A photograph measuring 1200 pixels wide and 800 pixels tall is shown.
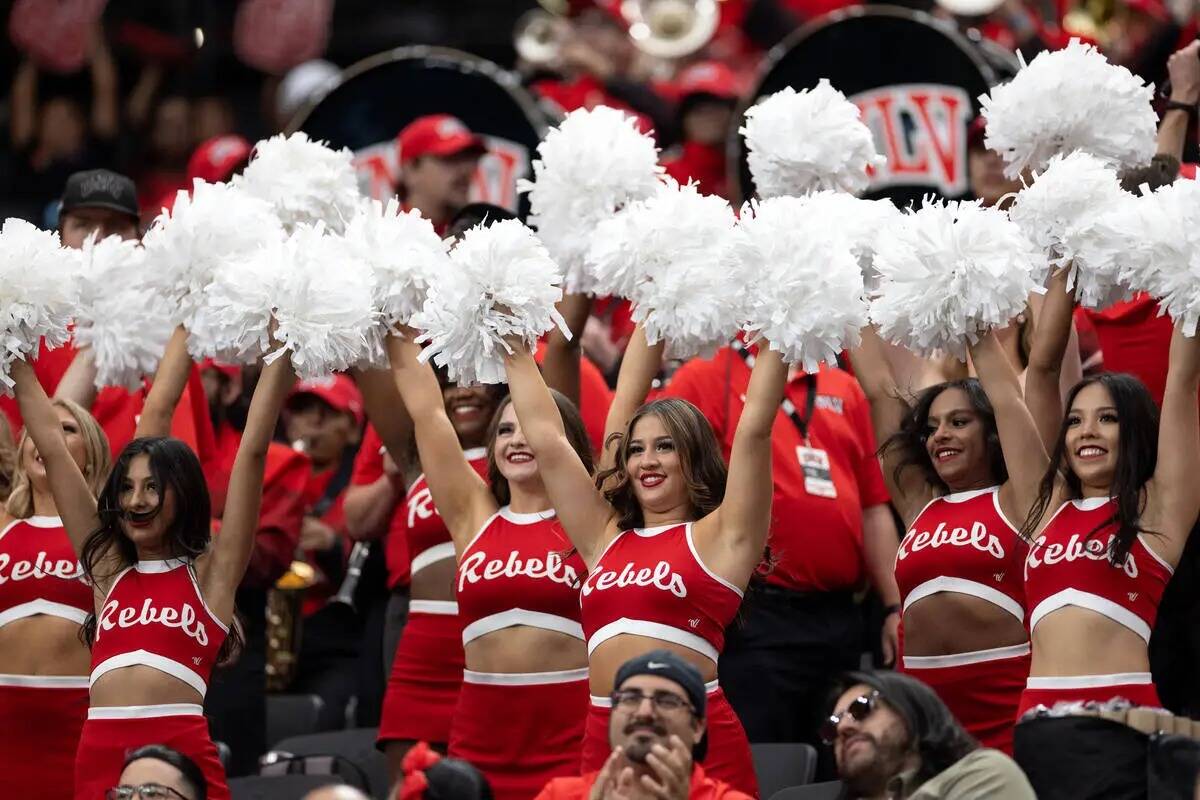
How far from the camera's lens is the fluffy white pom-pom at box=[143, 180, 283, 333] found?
5750mm

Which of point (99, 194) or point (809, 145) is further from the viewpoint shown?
point (99, 194)

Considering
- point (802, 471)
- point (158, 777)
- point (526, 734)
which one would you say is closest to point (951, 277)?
point (802, 471)

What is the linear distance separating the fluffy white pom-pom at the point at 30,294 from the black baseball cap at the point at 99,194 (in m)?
1.03

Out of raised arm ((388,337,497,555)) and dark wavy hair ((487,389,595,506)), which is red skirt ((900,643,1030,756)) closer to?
dark wavy hair ((487,389,595,506))

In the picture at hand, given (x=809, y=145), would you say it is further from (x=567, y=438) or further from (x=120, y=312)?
(x=120, y=312)

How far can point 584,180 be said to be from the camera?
585cm

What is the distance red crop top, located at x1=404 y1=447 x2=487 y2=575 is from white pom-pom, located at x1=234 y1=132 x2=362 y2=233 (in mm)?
806

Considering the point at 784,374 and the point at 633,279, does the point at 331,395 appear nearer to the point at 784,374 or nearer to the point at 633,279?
the point at 633,279

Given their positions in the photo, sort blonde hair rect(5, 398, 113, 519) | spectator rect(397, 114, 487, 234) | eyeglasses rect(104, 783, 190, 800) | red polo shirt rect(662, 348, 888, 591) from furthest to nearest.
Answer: spectator rect(397, 114, 487, 234), red polo shirt rect(662, 348, 888, 591), blonde hair rect(5, 398, 113, 519), eyeglasses rect(104, 783, 190, 800)

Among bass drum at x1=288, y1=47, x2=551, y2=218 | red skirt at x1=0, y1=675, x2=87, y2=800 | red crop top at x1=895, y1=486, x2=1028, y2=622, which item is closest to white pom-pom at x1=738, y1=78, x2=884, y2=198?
red crop top at x1=895, y1=486, x2=1028, y2=622

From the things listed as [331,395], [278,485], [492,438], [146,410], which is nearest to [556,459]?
[492,438]

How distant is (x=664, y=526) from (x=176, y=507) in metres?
1.30

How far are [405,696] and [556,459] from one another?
1129 millimetres

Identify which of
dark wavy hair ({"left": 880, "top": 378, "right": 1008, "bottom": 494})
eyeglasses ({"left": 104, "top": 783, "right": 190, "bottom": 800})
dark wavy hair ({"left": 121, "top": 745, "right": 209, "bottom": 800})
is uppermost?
Answer: dark wavy hair ({"left": 880, "top": 378, "right": 1008, "bottom": 494})
